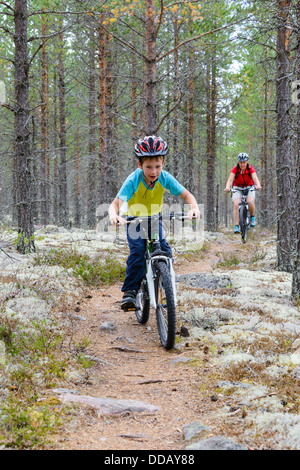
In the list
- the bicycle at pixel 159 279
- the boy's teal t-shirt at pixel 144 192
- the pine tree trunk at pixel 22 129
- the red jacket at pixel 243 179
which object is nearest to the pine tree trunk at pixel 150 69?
the red jacket at pixel 243 179

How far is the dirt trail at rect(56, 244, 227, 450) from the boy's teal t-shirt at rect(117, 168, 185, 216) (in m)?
1.88

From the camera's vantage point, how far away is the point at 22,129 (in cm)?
936

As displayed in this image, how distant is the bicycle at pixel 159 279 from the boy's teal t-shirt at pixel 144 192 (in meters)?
0.30

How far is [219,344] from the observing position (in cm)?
471

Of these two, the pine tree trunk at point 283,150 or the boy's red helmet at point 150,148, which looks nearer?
the boy's red helmet at point 150,148

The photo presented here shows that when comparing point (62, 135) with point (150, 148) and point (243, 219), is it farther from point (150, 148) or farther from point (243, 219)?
point (150, 148)

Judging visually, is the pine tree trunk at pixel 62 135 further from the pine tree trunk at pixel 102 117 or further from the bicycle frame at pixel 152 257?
the bicycle frame at pixel 152 257

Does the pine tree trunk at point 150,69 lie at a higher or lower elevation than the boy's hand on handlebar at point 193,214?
higher

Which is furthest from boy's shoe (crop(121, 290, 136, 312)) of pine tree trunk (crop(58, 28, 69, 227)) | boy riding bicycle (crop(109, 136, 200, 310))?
pine tree trunk (crop(58, 28, 69, 227))

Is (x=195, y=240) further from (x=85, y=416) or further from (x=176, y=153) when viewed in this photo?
(x=85, y=416)

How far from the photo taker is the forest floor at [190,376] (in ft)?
9.40

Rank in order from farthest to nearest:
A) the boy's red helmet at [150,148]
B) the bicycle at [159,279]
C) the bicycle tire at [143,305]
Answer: the bicycle tire at [143,305], the boy's red helmet at [150,148], the bicycle at [159,279]

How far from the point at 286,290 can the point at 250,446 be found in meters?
5.66

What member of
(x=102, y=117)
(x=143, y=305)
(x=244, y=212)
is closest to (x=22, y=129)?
(x=143, y=305)
